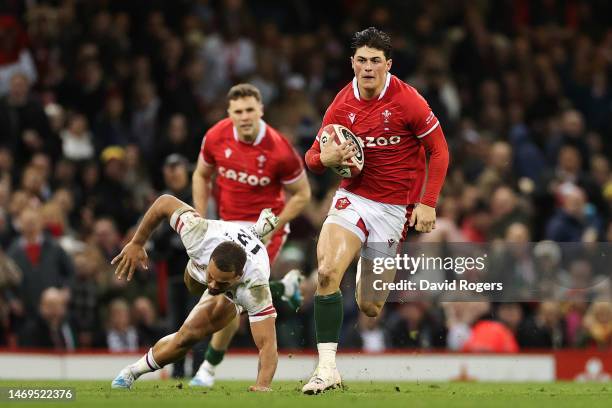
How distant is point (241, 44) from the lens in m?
21.2

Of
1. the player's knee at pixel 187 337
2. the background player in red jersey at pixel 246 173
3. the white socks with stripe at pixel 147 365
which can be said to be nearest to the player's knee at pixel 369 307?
the background player in red jersey at pixel 246 173

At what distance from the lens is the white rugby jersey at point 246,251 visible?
11250 mm

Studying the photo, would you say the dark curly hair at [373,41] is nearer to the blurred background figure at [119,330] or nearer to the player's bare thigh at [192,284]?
the player's bare thigh at [192,284]

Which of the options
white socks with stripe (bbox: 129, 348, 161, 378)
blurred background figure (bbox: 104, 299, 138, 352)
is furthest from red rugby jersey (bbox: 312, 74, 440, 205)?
blurred background figure (bbox: 104, 299, 138, 352)

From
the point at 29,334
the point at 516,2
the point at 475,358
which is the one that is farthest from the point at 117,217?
the point at 516,2

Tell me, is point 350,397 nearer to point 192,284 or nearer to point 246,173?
point 192,284

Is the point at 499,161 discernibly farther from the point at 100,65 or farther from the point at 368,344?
the point at 100,65

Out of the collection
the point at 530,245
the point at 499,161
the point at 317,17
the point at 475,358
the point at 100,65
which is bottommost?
the point at 475,358

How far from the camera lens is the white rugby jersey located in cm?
1125

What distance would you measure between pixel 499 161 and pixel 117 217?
534cm

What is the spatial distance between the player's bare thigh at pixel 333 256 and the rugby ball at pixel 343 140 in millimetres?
479

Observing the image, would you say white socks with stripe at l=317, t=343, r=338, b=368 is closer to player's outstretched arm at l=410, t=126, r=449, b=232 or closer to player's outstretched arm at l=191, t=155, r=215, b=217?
player's outstretched arm at l=410, t=126, r=449, b=232

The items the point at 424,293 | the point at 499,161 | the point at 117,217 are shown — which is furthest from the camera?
the point at 499,161

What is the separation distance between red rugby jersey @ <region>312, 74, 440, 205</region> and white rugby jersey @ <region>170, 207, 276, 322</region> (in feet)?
3.61
